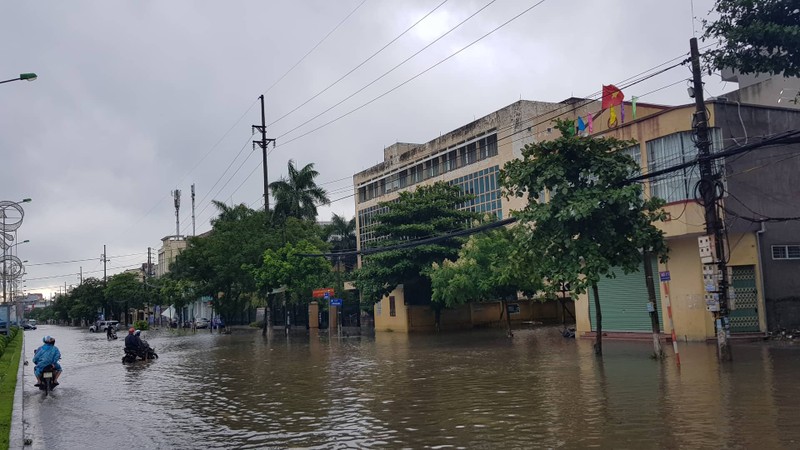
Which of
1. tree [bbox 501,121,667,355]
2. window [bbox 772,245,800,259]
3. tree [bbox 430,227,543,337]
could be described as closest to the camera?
tree [bbox 501,121,667,355]

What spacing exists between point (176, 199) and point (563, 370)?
8149 cm

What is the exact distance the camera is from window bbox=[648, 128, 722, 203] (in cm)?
2427

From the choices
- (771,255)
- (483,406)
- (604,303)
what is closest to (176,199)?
(604,303)

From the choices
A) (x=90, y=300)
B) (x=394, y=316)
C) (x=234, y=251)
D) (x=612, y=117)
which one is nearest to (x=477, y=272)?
(x=612, y=117)

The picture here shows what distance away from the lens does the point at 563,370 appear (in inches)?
708

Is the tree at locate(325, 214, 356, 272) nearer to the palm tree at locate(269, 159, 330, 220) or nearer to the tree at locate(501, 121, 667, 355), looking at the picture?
the palm tree at locate(269, 159, 330, 220)

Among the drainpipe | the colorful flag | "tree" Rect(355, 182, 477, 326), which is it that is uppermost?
the colorful flag

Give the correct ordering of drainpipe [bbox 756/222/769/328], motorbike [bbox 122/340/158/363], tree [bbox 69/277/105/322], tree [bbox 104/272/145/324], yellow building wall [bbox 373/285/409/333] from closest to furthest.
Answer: drainpipe [bbox 756/222/769/328]
motorbike [bbox 122/340/158/363]
yellow building wall [bbox 373/285/409/333]
tree [bbox 104/272/145/324]
tree [bbox 69/277/105/322]

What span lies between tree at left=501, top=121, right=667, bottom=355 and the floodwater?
9.27ft

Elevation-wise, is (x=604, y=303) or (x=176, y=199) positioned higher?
(x=176, y=199)

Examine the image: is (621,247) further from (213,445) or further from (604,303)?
(213,445)

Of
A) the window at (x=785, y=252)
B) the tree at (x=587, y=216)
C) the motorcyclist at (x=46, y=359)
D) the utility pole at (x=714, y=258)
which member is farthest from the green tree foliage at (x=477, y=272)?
the motorcyclist at (x=46, y=359)

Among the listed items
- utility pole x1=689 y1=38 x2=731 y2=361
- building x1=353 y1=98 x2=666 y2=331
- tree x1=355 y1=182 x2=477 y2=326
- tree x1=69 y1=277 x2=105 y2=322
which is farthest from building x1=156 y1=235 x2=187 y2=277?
utility pole x1=689 y1=38 x2=731 y2=361

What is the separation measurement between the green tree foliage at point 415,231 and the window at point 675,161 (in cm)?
1593
